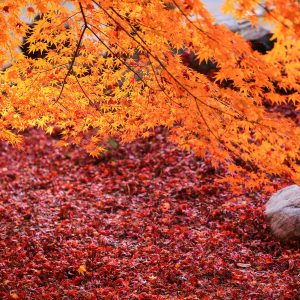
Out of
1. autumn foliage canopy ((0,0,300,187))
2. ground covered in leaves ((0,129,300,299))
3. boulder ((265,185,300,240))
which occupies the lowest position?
ground covered in leaves ((0,129,300,299))

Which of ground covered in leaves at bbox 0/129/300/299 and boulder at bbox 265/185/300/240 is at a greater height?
boulder at bbox 265/185/300/240

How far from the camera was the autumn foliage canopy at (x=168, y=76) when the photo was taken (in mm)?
3725

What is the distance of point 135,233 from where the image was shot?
307 inches

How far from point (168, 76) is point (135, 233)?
3991mm

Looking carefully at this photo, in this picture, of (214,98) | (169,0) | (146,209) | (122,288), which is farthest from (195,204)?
(169,0)

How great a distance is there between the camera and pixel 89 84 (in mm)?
5805

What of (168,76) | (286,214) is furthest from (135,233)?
(168,76)

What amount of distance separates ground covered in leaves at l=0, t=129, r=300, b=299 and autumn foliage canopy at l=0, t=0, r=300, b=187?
174cm

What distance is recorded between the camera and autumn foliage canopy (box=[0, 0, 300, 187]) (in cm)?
372

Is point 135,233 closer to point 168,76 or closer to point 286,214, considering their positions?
point 286,214

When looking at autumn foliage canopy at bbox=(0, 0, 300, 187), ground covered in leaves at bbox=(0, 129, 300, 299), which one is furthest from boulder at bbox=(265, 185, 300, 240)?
autumn foliage canopy at bbox=(0, 0, 300, 187)

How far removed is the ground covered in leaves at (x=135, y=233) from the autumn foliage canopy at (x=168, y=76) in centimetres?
174

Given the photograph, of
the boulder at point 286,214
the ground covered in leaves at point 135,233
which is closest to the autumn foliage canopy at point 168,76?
the ground covered in leaves at point 135,233

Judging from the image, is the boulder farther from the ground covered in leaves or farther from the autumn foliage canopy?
the autumn foliage canopy
